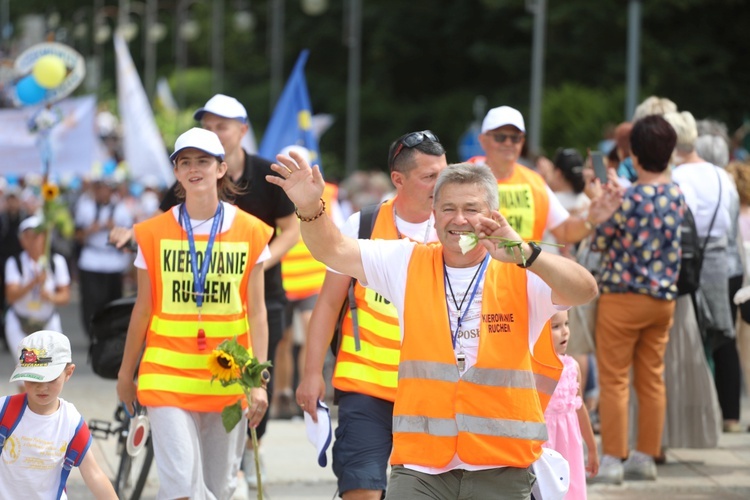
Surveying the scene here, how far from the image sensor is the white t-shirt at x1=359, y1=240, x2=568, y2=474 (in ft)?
16.2

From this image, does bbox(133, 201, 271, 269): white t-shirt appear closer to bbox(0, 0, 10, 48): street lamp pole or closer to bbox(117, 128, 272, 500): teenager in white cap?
bbox(117, 128, 272, 500): teenager in white cap

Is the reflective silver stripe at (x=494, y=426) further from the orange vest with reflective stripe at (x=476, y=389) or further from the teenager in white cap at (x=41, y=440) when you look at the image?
the teenager in white cap at (x=41, y=440)

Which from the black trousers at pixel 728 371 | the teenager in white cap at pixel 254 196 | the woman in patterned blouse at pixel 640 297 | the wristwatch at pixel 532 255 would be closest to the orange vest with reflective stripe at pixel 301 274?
the black trousers at pixel 728 371

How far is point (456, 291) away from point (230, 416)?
135cm

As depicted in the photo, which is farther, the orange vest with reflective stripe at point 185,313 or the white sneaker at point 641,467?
the white sneaker at point 641,467

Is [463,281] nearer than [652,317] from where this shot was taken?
Yes

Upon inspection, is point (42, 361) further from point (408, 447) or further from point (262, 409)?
point (408, 447)

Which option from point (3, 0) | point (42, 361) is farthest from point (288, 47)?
point (42, 361)

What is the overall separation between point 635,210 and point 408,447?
142 inches

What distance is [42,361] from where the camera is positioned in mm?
5582

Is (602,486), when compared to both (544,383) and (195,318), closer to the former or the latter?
(195,318)

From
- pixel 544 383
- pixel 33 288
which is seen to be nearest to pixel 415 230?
pixel 544 383

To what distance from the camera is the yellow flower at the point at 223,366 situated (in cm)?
581

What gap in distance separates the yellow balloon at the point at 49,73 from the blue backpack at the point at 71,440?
7.65 meters
